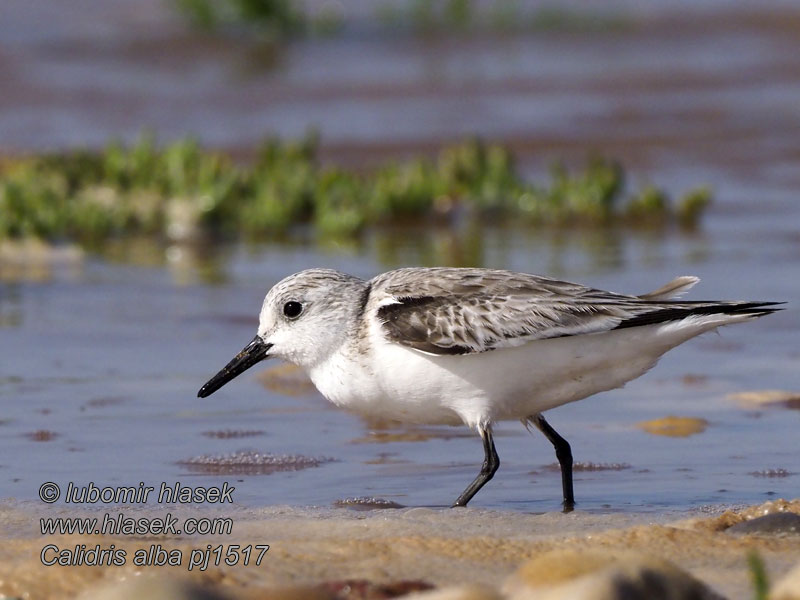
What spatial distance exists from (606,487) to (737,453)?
2.53 ft

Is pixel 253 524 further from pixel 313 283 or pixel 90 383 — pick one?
pixel 90 383

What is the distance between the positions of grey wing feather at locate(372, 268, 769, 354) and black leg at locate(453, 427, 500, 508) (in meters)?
0.41

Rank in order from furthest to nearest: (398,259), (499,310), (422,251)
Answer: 1. (422,251)
2. (398,259)
3. (499,310)

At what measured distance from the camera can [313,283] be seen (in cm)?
677

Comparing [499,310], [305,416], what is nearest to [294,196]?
[305,416]

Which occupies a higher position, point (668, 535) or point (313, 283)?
point (313, 283)

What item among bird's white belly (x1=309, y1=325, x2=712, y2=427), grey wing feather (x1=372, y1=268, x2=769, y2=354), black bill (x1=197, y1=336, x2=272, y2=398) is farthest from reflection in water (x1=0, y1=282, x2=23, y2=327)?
bird's white belly (x1=309, y1=325, x2=712, y2=427)

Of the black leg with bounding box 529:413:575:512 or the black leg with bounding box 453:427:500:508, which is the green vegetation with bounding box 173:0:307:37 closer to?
the black leg with bounding box 529:413:575:512

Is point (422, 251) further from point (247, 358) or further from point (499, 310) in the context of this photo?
point (499, 310)

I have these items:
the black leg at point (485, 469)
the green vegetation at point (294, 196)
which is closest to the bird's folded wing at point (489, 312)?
the black leg at point (485, 469)

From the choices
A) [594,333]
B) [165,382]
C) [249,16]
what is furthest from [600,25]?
[594,333]

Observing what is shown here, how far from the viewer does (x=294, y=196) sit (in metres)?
13.4

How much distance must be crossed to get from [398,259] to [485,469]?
540cm

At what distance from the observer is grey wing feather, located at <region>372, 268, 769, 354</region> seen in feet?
20.5
